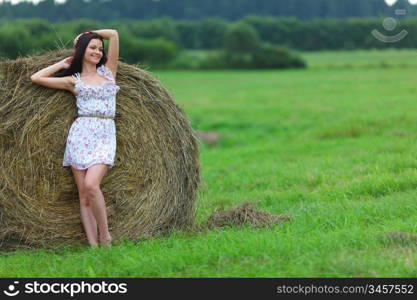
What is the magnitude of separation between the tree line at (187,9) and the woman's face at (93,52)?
147ft

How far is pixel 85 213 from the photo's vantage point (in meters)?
6.86

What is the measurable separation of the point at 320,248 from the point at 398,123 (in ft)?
30.1

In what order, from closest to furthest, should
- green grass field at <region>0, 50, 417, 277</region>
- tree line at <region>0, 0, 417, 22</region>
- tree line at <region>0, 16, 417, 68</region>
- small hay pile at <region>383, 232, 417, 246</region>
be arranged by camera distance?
1. green grass field at <region>0, 50, 417, 277</region>
2. small hay pile at <region>383, 232, 417, 246</region>
3. tree line at <region>0, 0, 417, 22</region>
4. tree line at <region>0, 16, 417, 68</region>

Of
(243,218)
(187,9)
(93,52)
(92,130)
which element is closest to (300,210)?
(243,218)

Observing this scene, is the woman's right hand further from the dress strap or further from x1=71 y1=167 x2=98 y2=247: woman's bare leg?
x1=71 y1=167 x2=98 y2=247: woman's bare leg

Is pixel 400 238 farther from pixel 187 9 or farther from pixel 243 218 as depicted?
pixel 187 9

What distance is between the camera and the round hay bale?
6879 millimetres

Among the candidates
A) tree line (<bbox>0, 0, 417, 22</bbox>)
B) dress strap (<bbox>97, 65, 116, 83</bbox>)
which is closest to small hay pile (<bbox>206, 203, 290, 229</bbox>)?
dress strap (<bbox>97, 65, 116, 83</bbox>)

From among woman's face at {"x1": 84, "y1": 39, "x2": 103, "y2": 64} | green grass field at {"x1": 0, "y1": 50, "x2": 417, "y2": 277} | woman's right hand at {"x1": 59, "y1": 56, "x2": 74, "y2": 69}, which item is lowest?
green grass field at {"x1": 0, "y1": 50, "x2": 417, "y2": 277}

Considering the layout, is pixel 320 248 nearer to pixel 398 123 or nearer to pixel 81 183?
pixel 81 183

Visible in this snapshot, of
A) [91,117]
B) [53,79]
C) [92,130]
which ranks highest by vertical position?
[53,79]

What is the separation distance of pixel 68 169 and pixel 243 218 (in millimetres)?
1721

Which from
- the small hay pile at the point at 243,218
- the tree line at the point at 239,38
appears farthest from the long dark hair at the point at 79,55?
the tree line at the point at 239,38

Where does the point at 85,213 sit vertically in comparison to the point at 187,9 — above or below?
below
